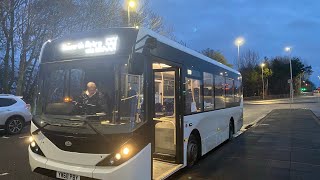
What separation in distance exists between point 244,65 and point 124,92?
95608 mm

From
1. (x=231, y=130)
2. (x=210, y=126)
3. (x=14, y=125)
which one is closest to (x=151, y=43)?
(x=210, y=126)

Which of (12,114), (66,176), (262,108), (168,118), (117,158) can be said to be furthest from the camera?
(262,108)

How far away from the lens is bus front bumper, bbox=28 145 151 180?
5078 mm

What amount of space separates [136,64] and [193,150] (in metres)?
3.74

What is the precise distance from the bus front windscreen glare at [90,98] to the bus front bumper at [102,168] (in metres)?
0.53

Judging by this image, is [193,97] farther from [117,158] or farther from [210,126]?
[117,158]

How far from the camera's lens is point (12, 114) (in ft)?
47.2

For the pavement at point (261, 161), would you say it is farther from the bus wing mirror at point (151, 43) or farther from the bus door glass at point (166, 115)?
the bus wing mirror at point (151, 43)

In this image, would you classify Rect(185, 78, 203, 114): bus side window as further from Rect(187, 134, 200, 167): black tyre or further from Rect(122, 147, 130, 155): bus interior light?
Rect(122, 147, 130, 155): bus interior light

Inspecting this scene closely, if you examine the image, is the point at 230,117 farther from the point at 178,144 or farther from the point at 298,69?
the point at 298,69

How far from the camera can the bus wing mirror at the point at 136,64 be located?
5176mm

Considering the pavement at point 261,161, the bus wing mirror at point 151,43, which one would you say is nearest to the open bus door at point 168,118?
the pavement at point 261,161

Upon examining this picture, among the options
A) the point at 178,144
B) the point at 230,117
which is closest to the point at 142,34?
the point at 178,144

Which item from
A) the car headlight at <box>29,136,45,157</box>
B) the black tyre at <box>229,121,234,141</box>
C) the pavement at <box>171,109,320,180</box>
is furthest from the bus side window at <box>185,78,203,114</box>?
the black tyre at <box>229,121,234,141</box>
